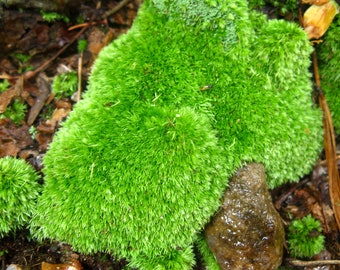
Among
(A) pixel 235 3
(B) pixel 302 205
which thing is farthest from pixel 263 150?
(A) pixel 235 3

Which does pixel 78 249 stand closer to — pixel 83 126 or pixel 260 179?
pixel 83 126

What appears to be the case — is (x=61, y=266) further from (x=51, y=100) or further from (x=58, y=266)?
(x=51, y=100)

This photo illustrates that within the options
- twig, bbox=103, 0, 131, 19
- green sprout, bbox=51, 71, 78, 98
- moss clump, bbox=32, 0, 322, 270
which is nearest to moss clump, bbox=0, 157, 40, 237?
moss clump, bbox=32, 0, 322, 270

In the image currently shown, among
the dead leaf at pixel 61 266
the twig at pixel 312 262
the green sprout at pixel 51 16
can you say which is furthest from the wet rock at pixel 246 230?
the green sprout at pixel 51 16

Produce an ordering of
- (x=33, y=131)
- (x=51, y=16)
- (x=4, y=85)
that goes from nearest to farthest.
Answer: (x=33, y=131), (x=4, y=85), (x=51, y=16)

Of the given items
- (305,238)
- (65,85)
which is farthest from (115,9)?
(305,238)

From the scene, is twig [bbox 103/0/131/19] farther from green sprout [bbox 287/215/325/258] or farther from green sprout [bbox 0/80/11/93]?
green sprout [bbox 287/215/325/258]
